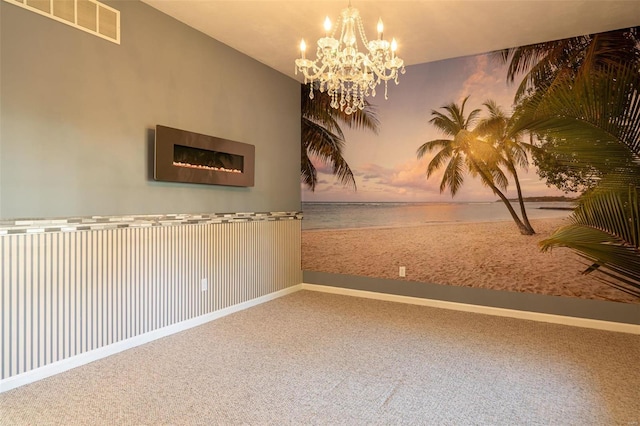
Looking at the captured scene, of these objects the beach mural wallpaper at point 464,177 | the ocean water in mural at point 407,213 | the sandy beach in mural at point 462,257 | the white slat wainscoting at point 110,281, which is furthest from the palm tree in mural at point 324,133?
the white slat wainscoting at point 110,281

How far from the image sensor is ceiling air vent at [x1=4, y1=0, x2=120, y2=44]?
2.47 m

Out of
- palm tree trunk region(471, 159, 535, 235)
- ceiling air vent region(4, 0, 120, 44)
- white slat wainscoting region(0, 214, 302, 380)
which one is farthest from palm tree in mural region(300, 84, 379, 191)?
ceiling air vent region(4, 0, 120, 44)

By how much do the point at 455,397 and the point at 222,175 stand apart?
279cm

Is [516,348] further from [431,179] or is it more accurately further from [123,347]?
[123,347]

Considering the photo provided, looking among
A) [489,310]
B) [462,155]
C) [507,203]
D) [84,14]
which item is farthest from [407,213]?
[84,14]

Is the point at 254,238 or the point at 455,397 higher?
the point at 254,238

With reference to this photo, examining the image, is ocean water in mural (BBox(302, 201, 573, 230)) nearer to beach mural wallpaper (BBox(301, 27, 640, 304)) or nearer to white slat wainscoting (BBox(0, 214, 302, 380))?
beach mural wallpaper (BBox(301, 27, 640, 304))

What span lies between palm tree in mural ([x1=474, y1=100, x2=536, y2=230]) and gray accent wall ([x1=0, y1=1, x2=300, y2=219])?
8.35ft

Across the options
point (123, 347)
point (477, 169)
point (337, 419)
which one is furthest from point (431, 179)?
point (123, 347)

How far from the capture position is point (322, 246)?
5.05 meters

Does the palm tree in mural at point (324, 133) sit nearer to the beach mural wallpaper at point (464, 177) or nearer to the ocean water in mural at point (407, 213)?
the beach mural wallpaper at point (464, 177)

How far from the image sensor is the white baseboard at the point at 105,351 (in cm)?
236

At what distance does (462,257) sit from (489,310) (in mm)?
618

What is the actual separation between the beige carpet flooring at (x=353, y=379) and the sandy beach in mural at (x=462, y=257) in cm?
49
